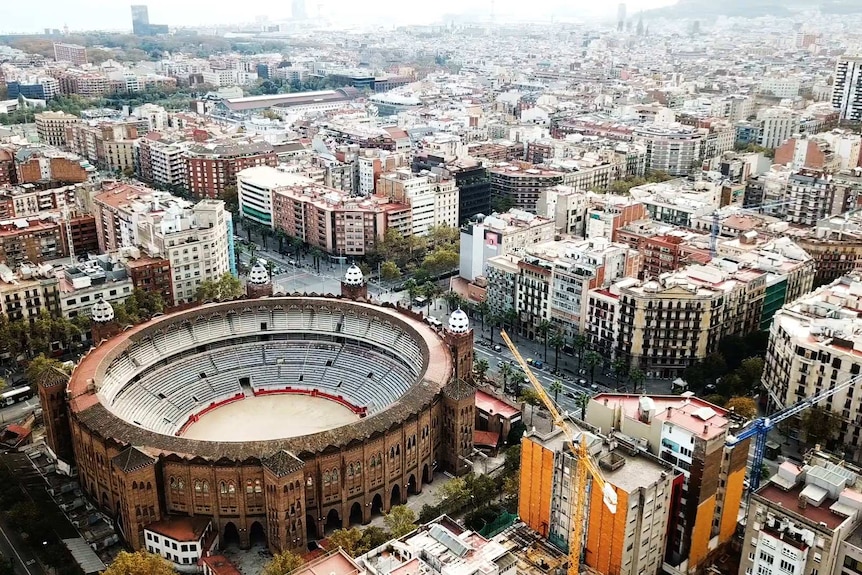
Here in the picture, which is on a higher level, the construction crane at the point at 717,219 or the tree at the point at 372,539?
the construction crane at the point at 717,219

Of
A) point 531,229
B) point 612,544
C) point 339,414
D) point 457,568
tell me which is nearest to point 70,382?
point 339,414

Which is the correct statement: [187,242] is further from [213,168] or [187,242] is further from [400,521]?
[400,521]

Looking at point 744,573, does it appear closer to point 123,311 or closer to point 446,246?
point 123,311

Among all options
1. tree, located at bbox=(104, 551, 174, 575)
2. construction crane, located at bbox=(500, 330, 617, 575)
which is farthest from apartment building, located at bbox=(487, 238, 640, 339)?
tree, located at bbox=(104, 551, 174, 575)

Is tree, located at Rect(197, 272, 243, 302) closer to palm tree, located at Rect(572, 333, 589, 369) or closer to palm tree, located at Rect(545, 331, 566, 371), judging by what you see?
palm tree, located at Rect(545, 331, 566, 371)

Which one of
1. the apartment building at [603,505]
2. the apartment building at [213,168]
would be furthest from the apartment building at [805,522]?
the apartment building at [213,168]

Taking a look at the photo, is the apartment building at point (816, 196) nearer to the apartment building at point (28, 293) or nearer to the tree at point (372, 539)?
the tree at point (372, 539)
